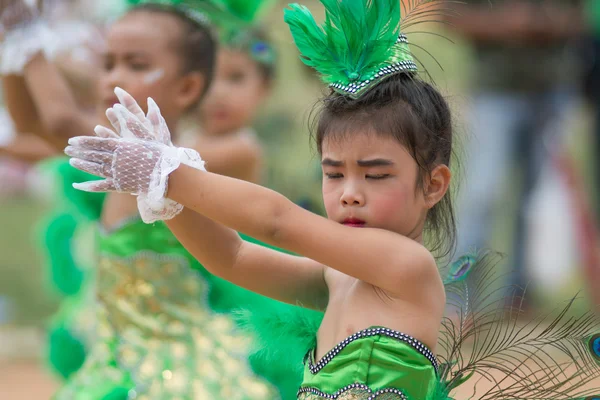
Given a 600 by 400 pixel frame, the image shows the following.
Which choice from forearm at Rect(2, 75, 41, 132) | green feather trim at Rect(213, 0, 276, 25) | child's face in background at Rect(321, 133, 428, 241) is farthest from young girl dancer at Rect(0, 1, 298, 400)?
child's face in background at Rect(321, 133, 428, 241)

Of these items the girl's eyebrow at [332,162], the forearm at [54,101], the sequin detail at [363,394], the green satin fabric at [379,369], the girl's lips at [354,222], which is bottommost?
the forearm at [54,101]

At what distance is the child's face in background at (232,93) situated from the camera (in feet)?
13.8

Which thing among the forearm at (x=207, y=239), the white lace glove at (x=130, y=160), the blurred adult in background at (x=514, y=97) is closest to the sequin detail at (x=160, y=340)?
the forearm at (x=207, y=239)

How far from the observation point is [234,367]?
3102 mm

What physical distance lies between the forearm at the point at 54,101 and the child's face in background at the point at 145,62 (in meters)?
0.32

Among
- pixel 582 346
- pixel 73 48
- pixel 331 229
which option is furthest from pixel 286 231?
pixel 73 48

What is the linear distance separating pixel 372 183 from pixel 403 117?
15cm

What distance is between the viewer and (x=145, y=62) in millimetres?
3117

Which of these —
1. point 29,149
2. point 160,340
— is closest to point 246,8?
point 29,149

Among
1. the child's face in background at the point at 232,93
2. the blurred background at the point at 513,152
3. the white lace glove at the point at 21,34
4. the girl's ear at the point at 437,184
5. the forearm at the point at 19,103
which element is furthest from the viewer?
the blurred background at the point at 513,152

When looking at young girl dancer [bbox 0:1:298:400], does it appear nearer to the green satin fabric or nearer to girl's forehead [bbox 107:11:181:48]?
girl's forehead [bbox 107:11:181:48]

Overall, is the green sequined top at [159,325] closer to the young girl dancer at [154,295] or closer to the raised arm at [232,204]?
the young girl dancer at [154,295]

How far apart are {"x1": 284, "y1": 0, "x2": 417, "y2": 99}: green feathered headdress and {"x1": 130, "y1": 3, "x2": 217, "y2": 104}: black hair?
1317 mm

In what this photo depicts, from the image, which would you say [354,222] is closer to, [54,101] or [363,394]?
[363,394]
